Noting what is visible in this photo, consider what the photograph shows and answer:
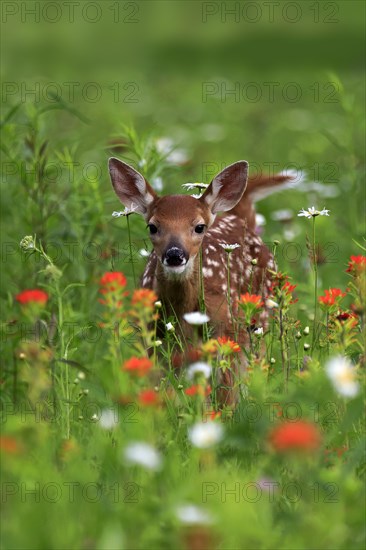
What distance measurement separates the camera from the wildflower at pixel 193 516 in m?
2.86

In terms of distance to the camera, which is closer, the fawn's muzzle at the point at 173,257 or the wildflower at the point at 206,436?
the wildflower at the point at 206,436

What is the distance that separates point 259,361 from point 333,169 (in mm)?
6293

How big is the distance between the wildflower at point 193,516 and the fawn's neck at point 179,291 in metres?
2.21

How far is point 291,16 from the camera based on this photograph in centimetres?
3036

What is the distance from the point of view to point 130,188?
5324 millimetres

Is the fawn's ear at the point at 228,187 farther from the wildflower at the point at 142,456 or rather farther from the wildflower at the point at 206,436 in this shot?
the wildflower at the point at 142,456

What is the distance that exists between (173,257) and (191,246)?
0.23 m

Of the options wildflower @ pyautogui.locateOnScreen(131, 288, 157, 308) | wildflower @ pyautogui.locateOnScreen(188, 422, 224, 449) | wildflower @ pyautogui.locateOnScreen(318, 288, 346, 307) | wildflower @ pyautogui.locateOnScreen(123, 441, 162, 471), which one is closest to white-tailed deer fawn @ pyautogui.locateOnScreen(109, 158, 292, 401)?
wildflower @ pyautogui.locateOnScreen(318, 288, 346, 307)

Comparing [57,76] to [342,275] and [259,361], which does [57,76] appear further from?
[259,361]

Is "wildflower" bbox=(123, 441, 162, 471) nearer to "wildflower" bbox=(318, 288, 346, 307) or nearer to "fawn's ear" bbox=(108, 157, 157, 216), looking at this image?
"wildflower" bbox=(318, 288, 346, 307)

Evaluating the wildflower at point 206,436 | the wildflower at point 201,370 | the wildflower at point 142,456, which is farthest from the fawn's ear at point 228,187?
the wildflower at point 142,456

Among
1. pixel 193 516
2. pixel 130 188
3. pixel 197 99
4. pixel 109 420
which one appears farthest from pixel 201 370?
pixel 197 99

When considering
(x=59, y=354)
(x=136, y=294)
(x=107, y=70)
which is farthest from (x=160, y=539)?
(x=107, y=70)

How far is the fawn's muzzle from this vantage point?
189 inches
